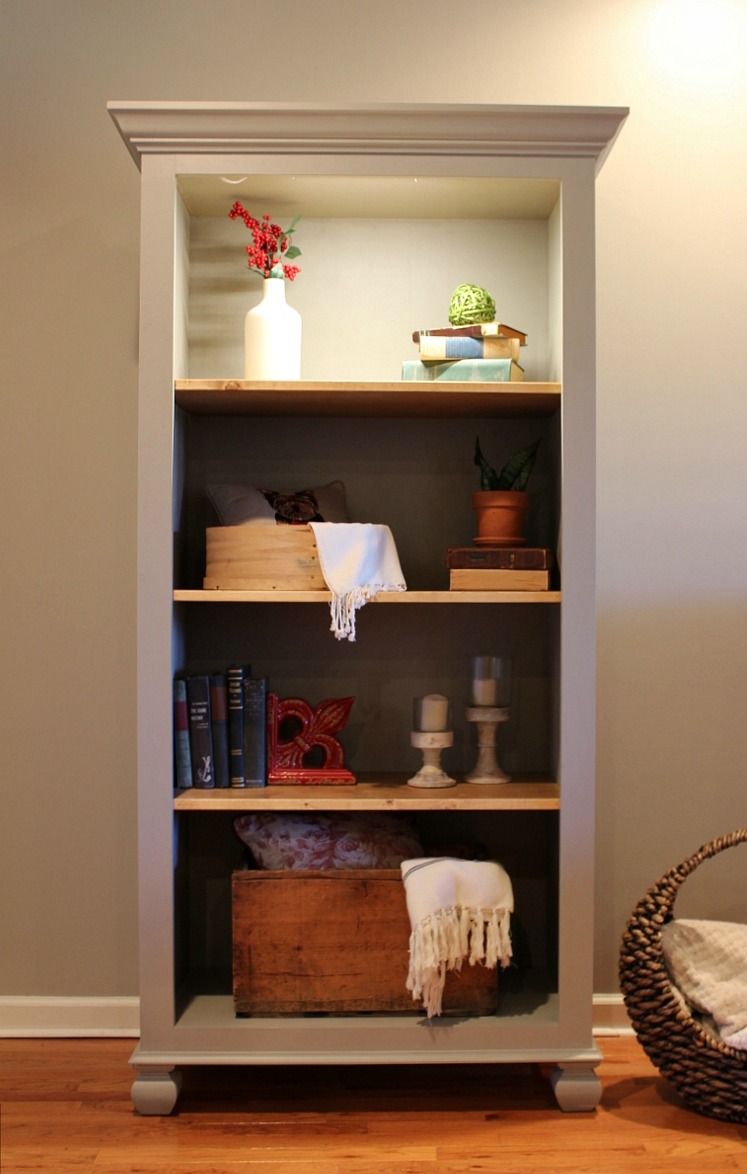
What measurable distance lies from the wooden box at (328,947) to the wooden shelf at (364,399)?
0.94m

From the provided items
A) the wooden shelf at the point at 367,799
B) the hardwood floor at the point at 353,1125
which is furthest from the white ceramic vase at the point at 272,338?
the hardwood floor at the point at 353,1125

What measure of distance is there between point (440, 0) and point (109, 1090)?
97.4 inches

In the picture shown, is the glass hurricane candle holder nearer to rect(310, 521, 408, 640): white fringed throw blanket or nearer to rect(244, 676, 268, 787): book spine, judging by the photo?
rect(310, 521, 408, 640): white fringed throw blanket

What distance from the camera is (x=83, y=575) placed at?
2537 millimetres

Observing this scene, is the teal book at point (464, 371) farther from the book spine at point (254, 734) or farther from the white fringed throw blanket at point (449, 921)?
the white fringed throw blanket at point (449, 921)

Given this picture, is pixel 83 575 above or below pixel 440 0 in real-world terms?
below

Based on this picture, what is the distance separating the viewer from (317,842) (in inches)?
89.6

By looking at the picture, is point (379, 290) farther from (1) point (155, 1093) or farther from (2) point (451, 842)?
(1) point (155, 1093)

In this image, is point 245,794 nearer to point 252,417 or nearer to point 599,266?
point 252,417

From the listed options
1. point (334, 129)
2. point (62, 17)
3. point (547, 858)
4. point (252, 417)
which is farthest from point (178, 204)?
point (547, 858)

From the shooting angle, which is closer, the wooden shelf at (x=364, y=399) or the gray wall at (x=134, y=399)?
the wooden shelf at (x=364, y=399)

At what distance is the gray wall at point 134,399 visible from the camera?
2.54 metres

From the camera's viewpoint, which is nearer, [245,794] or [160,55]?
[245,794]

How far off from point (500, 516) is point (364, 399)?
1.20 feet
